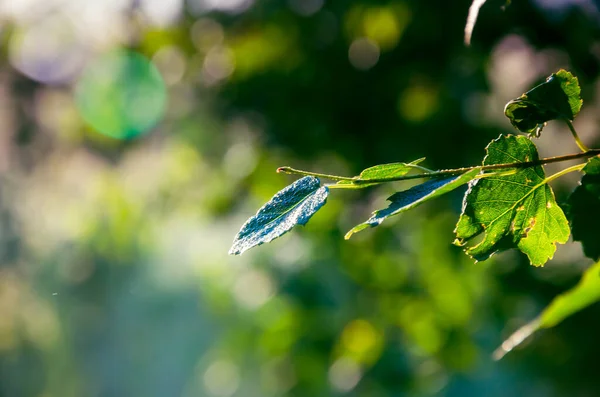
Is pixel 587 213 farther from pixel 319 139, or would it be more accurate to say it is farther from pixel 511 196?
pixel 319 139

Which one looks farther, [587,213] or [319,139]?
[319,139]

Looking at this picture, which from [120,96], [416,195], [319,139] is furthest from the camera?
[120,96]

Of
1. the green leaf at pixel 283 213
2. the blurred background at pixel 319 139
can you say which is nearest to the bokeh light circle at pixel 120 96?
the blurred background at pixel 319 139

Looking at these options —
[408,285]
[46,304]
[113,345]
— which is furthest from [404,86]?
[113,345]

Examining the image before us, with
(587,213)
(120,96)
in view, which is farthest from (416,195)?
(120,96)

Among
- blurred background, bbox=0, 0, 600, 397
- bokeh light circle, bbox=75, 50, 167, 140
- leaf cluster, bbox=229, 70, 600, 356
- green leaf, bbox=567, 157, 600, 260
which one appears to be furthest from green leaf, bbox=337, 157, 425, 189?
bokeh light circle, bbox=75, 50, 167, 140

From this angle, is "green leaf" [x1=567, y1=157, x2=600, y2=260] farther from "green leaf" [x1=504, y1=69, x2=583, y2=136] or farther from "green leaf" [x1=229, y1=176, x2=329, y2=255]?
"green leaf" [x1=229, y1=176, x2=329, y2=255]
